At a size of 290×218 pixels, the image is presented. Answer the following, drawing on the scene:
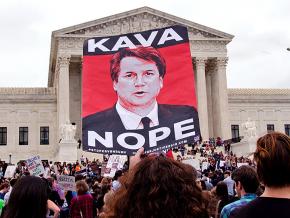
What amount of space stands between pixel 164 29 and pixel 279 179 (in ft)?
18.7

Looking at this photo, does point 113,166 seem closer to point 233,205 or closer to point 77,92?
point 233,205

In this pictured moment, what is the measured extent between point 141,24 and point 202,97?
10.9 metres

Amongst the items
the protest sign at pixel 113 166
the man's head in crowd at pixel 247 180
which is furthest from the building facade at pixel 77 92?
the man's head in crowd at pixel 247 180

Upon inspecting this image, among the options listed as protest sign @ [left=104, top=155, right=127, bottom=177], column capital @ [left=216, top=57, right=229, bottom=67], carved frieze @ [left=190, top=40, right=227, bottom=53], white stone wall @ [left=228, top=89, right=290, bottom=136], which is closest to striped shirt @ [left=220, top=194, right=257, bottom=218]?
protest sign @ [left=104, top=155, right=127, bottom=177]

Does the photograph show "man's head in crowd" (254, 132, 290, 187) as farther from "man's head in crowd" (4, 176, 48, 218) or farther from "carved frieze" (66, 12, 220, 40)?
"carved frieze" (66, 12, 220, 40)

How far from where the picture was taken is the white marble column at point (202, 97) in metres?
59.0

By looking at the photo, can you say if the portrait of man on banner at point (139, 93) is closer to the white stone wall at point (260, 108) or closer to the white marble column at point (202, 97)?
the white marble column at point (202, 97)

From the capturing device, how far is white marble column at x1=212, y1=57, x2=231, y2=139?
60134 mm

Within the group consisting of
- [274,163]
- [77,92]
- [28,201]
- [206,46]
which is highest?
[206,46]

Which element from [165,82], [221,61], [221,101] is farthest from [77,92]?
[165,82]

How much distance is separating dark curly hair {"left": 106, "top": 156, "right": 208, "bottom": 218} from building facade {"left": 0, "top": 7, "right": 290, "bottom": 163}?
55962 mm

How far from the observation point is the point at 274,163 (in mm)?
3438

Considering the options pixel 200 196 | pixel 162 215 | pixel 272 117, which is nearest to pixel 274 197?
pixel 200 196

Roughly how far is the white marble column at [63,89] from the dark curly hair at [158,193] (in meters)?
55.0
